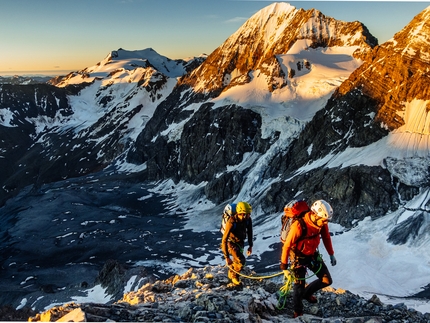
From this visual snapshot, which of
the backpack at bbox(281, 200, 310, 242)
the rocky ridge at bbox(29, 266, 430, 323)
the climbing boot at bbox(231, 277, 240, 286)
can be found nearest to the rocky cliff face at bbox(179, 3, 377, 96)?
the climbing boot at bbox(231, 277, 240, 286)

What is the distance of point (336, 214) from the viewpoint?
68.4 metres

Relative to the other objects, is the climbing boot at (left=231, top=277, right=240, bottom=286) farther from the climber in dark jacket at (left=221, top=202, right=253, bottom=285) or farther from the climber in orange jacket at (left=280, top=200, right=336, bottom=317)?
the climber in orange jacket at (left=280, top=200, right=336, bottom=317)

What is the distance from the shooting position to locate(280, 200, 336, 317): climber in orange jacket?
11.1 m

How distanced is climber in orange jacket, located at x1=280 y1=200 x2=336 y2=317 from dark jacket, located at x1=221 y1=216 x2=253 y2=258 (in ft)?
12.6

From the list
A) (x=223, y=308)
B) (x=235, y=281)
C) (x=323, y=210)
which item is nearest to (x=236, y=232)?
(x=235, y=281)

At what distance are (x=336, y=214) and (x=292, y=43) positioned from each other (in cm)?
8456

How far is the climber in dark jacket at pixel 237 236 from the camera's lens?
15484 millimetres

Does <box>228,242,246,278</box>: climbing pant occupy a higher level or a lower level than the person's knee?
lower

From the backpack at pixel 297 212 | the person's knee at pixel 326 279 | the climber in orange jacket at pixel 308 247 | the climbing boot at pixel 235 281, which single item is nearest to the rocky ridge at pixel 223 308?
the climbing boot at pixel 235 281

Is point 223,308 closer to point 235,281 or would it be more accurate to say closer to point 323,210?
point 235,281

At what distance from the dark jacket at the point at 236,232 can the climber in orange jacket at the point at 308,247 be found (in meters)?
3.85

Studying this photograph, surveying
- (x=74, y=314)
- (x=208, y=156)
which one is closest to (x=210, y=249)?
(x=208, y=156)

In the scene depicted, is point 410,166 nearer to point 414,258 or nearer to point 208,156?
point 414,258

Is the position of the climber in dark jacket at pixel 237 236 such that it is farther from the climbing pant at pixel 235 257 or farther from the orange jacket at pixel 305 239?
the orange jacket at pixel 305 239
